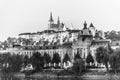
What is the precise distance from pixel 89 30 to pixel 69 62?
41.6 meters

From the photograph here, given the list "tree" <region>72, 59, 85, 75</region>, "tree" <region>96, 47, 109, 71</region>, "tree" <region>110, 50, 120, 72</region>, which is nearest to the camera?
"tree" <region>110, 50, 120, 72</region>

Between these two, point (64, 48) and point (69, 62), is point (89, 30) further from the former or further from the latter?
point (69, 62)

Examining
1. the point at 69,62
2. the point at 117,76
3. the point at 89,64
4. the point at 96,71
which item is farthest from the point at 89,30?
the point at 117,76

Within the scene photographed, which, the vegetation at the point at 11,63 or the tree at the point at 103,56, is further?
the vegetation at the point at 11,63

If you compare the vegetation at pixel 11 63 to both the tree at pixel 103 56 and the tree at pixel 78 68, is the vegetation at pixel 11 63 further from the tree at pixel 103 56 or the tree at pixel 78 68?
the tree at pixel 103 56

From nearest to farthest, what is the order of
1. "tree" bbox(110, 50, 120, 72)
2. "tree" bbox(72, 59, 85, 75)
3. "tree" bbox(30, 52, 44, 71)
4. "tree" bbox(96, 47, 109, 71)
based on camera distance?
"tree" bbox(110, 50, 120, 72)
"tree" bbox(96, 47, 109, 71)
"tree" bbox(72, 59, 85, 75)
"tree" bbox(30, 52, 44, 71)

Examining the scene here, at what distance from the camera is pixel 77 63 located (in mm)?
120438

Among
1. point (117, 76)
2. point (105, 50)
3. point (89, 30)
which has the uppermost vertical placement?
point (89, 30)

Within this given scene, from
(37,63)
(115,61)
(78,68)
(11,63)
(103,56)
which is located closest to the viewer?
(115,61)

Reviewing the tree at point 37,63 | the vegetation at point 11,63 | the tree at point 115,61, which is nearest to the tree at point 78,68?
the tree at point 115,61

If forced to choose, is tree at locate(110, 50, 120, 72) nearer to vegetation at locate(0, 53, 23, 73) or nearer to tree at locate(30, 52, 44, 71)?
tree at locate(30, 52, 44, 71)

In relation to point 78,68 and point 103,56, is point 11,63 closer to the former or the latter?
point 78,68

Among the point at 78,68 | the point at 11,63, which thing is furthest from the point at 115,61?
the point at 11,63

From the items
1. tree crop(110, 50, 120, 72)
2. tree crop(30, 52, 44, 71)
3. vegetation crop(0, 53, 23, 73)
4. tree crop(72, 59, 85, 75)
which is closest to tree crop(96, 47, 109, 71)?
tree crop(110, 50, 120, 72)
